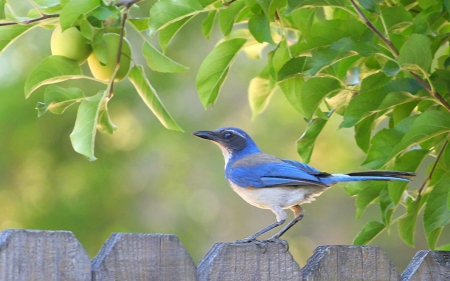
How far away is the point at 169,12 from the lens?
264 centimetres

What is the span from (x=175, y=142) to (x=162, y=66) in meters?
7.72

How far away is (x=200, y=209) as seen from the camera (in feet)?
34.8

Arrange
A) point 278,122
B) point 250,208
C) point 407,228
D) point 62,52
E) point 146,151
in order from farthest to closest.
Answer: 1. point 250,208
2. point 278,122
3. point 146,151
4. point 407,228
5. point 62,52

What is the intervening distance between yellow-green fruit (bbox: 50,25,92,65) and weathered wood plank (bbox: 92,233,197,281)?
3.23 ft

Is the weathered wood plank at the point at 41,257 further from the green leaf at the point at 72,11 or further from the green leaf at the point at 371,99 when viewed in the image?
the green leaf at the point at 371,99

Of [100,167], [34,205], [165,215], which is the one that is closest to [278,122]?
[165,215]

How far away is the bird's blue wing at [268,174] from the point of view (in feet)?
9.70

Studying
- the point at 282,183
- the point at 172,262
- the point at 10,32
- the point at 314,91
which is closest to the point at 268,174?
the point at 282,183

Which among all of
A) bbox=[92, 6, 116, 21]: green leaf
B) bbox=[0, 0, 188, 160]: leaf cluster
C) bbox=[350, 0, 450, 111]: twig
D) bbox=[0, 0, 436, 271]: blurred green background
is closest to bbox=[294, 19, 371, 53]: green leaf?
bbox=[350, 0, 450, 111]: twig

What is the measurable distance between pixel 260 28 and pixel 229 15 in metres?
0.27

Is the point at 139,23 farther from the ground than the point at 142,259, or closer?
farther from the ground

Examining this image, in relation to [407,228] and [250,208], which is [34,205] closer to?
[250,208]

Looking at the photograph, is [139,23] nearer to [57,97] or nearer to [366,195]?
[57,97]

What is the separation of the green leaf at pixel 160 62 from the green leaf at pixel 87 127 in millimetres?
283
